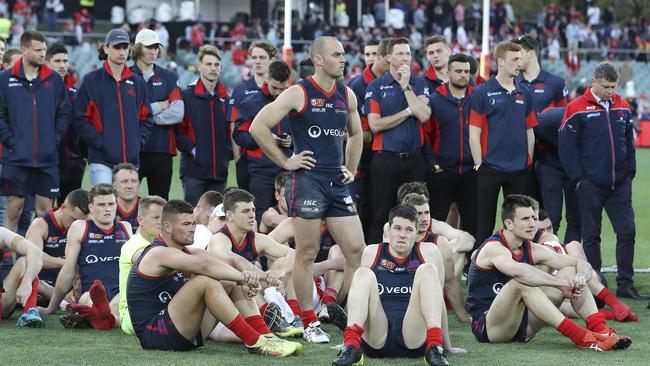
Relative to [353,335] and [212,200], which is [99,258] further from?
[353,335]

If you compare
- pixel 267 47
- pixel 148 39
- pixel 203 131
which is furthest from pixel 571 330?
pixel 148 39

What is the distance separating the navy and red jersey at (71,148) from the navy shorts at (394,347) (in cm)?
517

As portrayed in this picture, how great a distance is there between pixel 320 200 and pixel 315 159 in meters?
0.31

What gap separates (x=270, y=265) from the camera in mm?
10211

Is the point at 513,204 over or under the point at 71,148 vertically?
under

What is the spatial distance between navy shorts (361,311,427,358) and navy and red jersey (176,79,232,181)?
4.80 m

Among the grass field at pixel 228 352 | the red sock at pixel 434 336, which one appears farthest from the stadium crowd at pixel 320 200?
the grass field at pixel 228 352

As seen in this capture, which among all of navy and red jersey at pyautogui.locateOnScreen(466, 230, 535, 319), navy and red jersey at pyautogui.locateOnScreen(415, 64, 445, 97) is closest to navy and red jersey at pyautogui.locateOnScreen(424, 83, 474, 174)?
navy and red jersey at pyautogui.locateOnScreen(415, 64, 445, 97)

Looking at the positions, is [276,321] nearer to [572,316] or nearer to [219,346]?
[219,346]

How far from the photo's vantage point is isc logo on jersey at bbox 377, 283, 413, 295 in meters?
8.51

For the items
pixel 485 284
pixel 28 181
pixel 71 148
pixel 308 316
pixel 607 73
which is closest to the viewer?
pixel 485 284

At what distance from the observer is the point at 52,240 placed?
1102 cm

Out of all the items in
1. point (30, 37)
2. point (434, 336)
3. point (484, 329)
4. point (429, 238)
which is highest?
point (30, 37)

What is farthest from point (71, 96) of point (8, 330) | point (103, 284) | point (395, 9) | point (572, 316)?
point (395, 9)
